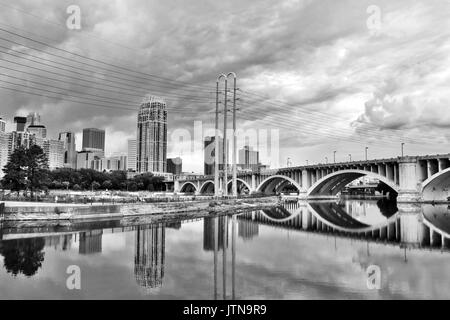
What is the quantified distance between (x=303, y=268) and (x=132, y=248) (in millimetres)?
13099

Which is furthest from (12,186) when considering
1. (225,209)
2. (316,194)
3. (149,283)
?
(316,194)

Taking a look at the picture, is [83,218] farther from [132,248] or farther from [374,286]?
[374,286]

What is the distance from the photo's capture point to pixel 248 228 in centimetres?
4231

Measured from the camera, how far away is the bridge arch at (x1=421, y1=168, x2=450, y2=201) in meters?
74.3

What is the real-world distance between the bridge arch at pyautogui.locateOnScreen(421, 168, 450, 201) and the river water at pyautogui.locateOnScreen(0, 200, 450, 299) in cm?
4132

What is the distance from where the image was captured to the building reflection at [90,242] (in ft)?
88.0

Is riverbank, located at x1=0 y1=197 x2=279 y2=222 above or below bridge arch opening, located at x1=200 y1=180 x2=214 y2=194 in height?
below

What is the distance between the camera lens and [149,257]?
24.4m

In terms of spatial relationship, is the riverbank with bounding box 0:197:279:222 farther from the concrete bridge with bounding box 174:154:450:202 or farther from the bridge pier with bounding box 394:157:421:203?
the concrete bridge with bounding box 174:154:450:202

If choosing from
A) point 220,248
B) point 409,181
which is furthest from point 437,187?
point 220,248

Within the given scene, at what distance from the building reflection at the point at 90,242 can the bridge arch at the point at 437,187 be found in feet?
219
